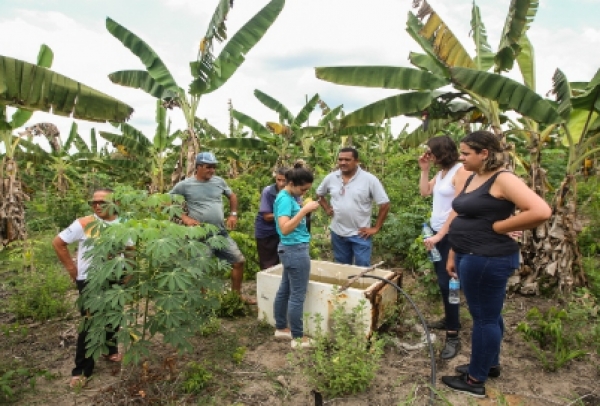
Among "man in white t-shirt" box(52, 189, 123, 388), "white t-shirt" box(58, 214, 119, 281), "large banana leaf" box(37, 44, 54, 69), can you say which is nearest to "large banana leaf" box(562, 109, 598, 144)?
"man in white t-shirt" box(52, 189, 123, 388)

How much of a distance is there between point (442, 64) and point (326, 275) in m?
2.74

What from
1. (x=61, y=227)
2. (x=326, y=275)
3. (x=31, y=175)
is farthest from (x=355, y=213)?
A: (x=31, y=175)

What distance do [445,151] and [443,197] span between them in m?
0.40

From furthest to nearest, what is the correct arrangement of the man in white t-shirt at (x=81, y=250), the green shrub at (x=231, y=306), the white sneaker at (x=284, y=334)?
the green shrub at (x=231, y=306)
the white sneaker at (x=284, y=334)
the man in white t-shirt at (x=81, y=250)

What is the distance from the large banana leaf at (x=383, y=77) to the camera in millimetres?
4973

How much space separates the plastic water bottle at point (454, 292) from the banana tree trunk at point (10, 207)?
827cm

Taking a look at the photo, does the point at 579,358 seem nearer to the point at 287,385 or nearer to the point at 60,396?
the point at 287,385

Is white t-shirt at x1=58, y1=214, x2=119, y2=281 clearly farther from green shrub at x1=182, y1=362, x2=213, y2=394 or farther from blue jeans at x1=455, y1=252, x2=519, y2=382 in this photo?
blue jeans at x1=455, y1=252, x2=519, y2=382

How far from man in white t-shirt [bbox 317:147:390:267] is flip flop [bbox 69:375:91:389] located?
106 inches

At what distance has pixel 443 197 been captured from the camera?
363 centimetres

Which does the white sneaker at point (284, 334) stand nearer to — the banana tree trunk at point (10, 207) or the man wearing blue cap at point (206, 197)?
the man wearing blue cap at point (206, 197)

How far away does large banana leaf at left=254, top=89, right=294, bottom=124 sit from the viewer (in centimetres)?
1030

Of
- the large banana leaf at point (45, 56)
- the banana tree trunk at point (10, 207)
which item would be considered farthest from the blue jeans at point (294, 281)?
the banana tree trunk at point (10, 207)

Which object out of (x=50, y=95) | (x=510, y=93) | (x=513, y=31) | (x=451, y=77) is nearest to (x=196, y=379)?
(x=50, y=95)
